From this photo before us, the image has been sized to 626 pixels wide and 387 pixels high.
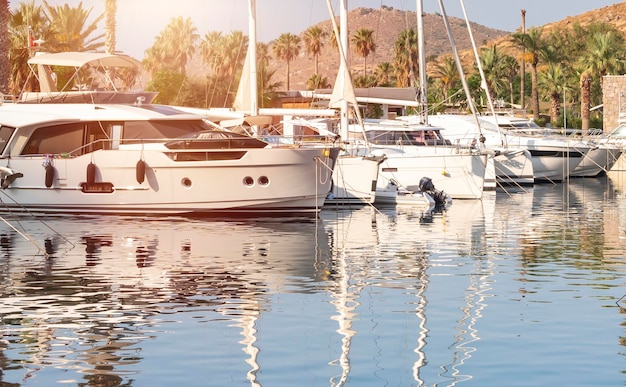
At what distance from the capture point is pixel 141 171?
32.8 m

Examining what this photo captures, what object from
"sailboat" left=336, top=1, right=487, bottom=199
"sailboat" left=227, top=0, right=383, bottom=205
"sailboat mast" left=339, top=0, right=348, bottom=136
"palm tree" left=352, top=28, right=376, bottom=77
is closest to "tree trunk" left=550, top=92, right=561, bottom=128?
"palm tree" left=352, top=28, right=376, bottom=77

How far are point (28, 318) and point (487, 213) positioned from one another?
23.0m

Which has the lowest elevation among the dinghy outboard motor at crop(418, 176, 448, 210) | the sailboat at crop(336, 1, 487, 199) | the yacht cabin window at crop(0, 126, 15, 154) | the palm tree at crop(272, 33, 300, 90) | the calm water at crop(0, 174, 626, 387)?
the calm water at crop(0, 174, 626, 387)

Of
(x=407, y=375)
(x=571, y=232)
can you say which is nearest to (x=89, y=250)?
(x=571, y=232)

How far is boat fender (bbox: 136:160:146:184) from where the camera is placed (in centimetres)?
3269

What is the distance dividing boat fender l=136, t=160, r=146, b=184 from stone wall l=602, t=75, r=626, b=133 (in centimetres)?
4966

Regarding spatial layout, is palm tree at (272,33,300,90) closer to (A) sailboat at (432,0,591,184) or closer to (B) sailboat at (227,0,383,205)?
(A) sailboat at (432,0,591,184)

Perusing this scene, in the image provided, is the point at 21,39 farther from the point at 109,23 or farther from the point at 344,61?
the point at 344,61

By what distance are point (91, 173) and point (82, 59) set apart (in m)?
5.32

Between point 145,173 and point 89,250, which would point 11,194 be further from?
point 89,250

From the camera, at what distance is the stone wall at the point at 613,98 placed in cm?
7725

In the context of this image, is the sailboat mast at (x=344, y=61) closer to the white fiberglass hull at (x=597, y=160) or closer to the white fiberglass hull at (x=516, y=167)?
the white fiberglass hull at (x=516, y=167)

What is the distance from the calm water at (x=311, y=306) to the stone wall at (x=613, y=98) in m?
48.0

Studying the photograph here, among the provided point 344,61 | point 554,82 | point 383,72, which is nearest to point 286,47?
point 383,72
